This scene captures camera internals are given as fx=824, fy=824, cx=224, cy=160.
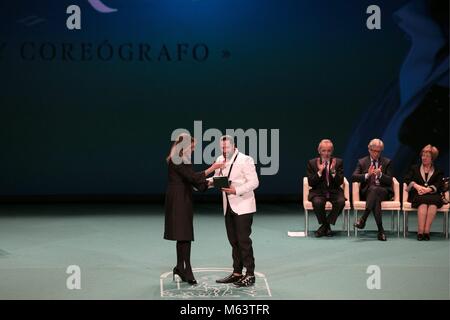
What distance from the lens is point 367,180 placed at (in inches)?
370

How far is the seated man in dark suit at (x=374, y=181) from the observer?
9234 millimetres

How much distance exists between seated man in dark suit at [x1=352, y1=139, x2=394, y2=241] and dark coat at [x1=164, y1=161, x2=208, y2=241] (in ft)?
9.89

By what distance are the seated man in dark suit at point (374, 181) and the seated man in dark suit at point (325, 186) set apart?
9.0 inches

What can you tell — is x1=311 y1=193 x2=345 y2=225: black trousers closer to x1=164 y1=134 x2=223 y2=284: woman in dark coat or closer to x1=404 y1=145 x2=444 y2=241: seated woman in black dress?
x1=404 y1=145 x2=444 y2=241: seated woman in black dress

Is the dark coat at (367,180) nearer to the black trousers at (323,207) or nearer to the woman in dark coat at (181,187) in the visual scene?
the black trousers at (323,207)

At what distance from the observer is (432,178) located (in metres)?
9.29

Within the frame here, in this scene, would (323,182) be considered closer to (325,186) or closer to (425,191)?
(325,186)

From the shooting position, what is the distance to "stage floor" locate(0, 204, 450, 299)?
6.57 metres

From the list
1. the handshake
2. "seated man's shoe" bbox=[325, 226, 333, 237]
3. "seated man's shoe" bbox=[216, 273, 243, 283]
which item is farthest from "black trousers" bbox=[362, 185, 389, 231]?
the handshake

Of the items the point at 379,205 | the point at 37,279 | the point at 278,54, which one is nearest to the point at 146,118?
the point at 278,54

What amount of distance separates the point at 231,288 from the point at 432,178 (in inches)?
141

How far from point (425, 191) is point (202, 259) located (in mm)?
2805

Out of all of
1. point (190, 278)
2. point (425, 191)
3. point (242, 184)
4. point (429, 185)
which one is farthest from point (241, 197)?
point (429, 185)

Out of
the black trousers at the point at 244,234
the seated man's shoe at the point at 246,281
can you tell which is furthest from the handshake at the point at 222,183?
the seated man's shoe at the point at 246,281
